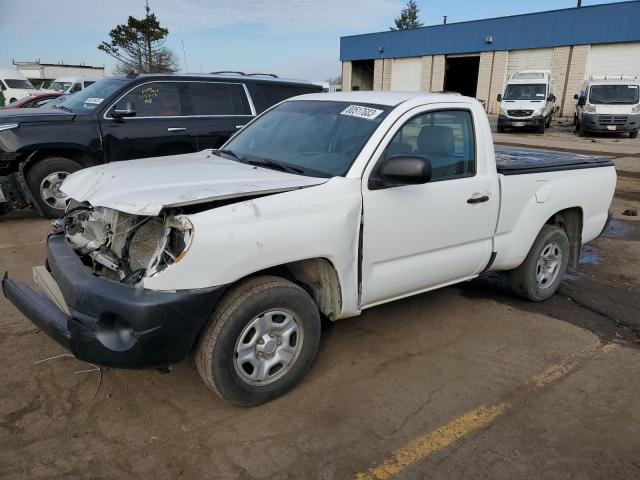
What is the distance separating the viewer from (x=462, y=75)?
4325 centimetres

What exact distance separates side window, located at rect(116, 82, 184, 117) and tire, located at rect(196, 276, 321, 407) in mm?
5391

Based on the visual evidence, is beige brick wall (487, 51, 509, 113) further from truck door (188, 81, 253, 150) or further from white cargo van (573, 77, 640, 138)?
truck door (188, 81, 253, 150)

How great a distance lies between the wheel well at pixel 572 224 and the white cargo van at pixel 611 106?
1978 cm

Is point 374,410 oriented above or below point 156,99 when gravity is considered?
below

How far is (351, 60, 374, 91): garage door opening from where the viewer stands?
4647 centimetres

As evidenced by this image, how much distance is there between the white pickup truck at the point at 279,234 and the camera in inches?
104

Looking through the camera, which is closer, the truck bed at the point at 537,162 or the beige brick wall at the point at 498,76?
the truck bed at the point at 537,162

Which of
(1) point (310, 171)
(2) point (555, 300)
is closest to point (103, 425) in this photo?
(1) point (310, 171)

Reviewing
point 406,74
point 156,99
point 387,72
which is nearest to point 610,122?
point 156,99

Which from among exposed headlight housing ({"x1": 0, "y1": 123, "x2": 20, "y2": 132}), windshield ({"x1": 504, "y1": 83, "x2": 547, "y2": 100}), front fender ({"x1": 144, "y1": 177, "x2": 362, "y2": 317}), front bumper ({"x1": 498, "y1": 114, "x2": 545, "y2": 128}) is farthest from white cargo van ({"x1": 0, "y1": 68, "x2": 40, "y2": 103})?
front fender ({"x1": 144, "y1": 177, "x2": 362, "y2": 317})

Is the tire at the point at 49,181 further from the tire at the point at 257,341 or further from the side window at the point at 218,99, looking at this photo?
the tire at the point at 257,341

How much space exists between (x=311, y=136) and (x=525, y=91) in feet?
76.8

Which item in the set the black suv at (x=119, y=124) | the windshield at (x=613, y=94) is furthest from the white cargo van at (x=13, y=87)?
the windshield at (x=613, y=94)

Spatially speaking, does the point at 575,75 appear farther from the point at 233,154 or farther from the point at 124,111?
the point at 233,154
